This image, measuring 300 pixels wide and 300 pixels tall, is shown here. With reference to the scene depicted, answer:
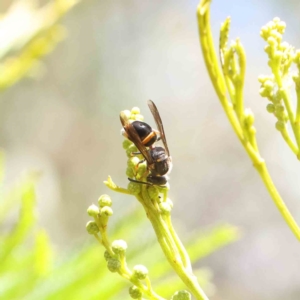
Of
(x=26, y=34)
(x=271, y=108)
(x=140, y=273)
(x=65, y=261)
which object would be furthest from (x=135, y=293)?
(x=26, y=34)

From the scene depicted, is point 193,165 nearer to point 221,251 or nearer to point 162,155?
point 221,251

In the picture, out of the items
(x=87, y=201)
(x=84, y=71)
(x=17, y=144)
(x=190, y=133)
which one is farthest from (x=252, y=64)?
(x=17, y=144)

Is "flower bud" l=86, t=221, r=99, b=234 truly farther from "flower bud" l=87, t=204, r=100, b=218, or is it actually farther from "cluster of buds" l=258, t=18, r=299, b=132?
"cluster of buds" l=258, t=18, r=299, b=132

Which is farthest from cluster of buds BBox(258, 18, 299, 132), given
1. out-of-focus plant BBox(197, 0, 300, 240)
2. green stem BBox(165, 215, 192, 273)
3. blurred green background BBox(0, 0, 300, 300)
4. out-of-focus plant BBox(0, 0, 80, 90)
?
blurred green background BBox(0, 0, 300, 300)

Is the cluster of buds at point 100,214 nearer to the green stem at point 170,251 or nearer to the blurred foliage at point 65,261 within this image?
the green stem at point 170,251

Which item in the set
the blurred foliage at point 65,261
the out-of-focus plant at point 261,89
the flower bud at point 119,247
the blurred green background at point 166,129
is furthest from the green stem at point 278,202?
the blurred green background at point 166,129

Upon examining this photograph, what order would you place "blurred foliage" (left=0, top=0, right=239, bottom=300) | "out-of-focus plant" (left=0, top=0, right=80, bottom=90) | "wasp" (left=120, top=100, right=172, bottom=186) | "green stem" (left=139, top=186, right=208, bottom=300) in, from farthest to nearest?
"out-of-focus plant" (left=0, top=0, right=80, bottom=90), "blurred foliage" (left=0, top=0, right=239, bottom=300), "wasp" (left=120, top=100, right=172, bottom=186), "green stem" (left=139, top=186, right=208, bottom=300)
